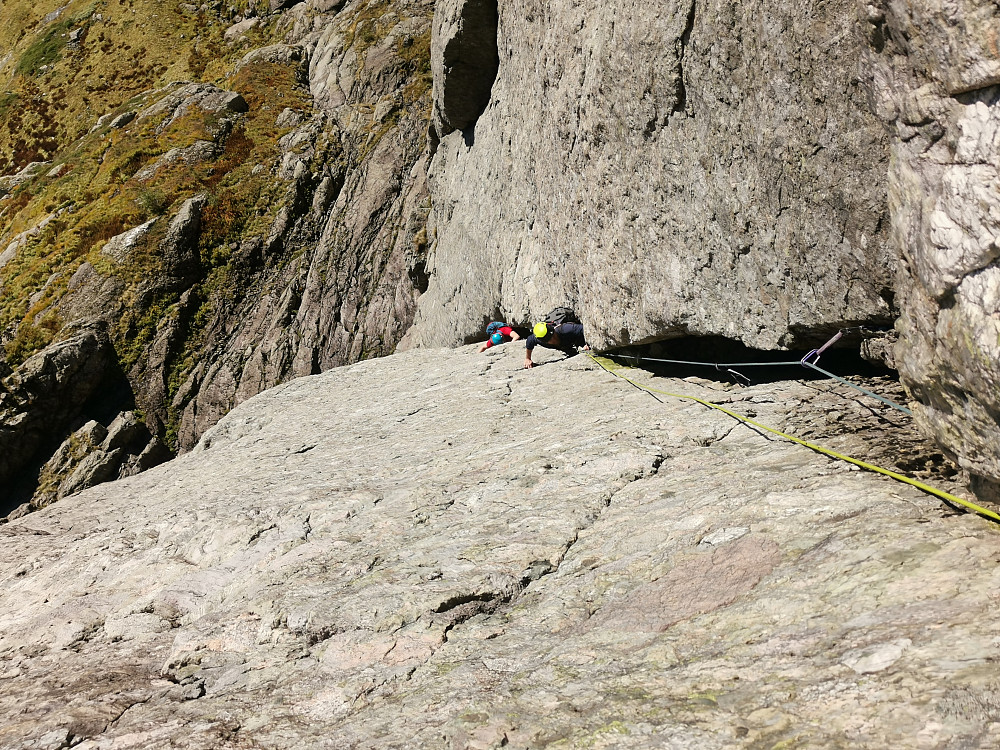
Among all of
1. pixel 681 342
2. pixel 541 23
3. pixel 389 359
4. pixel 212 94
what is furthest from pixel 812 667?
pixel 212 94

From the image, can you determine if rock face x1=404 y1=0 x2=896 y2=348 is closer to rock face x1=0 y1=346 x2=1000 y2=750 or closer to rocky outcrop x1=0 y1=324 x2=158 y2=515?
rock face x1=0 y1=346 x2=1000 y2=750

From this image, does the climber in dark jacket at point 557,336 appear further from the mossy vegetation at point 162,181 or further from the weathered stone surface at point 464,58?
the mossy vegetation at point 162,181

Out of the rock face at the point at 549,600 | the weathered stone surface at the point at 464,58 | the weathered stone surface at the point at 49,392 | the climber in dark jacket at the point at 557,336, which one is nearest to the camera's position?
the rock face at the point at 549,600

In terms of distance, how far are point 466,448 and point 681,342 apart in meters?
4.65

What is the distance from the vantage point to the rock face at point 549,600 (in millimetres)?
3771

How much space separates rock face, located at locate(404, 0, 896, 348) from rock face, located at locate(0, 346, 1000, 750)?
4.78 ft

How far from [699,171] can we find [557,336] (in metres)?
6.78

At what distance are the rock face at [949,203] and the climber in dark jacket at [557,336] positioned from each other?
1011 centimetres

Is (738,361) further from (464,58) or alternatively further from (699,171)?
(464,58)

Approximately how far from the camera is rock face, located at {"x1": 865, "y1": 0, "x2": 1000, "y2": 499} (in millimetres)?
4035

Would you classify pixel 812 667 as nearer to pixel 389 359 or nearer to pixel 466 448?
pixel 466 448

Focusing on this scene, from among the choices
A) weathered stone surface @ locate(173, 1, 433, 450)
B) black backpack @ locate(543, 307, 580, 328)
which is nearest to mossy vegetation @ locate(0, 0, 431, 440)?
weathered stone surface @ locate(173, 1, 433, 450)

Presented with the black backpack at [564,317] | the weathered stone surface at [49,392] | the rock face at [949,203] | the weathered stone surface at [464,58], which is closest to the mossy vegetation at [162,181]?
the weathered stone surface at [49,392]

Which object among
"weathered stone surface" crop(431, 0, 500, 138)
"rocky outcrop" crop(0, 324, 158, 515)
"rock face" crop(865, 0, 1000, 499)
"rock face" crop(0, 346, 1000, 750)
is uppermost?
"weathered stone surface" crop(431, 0, 500, 138)
